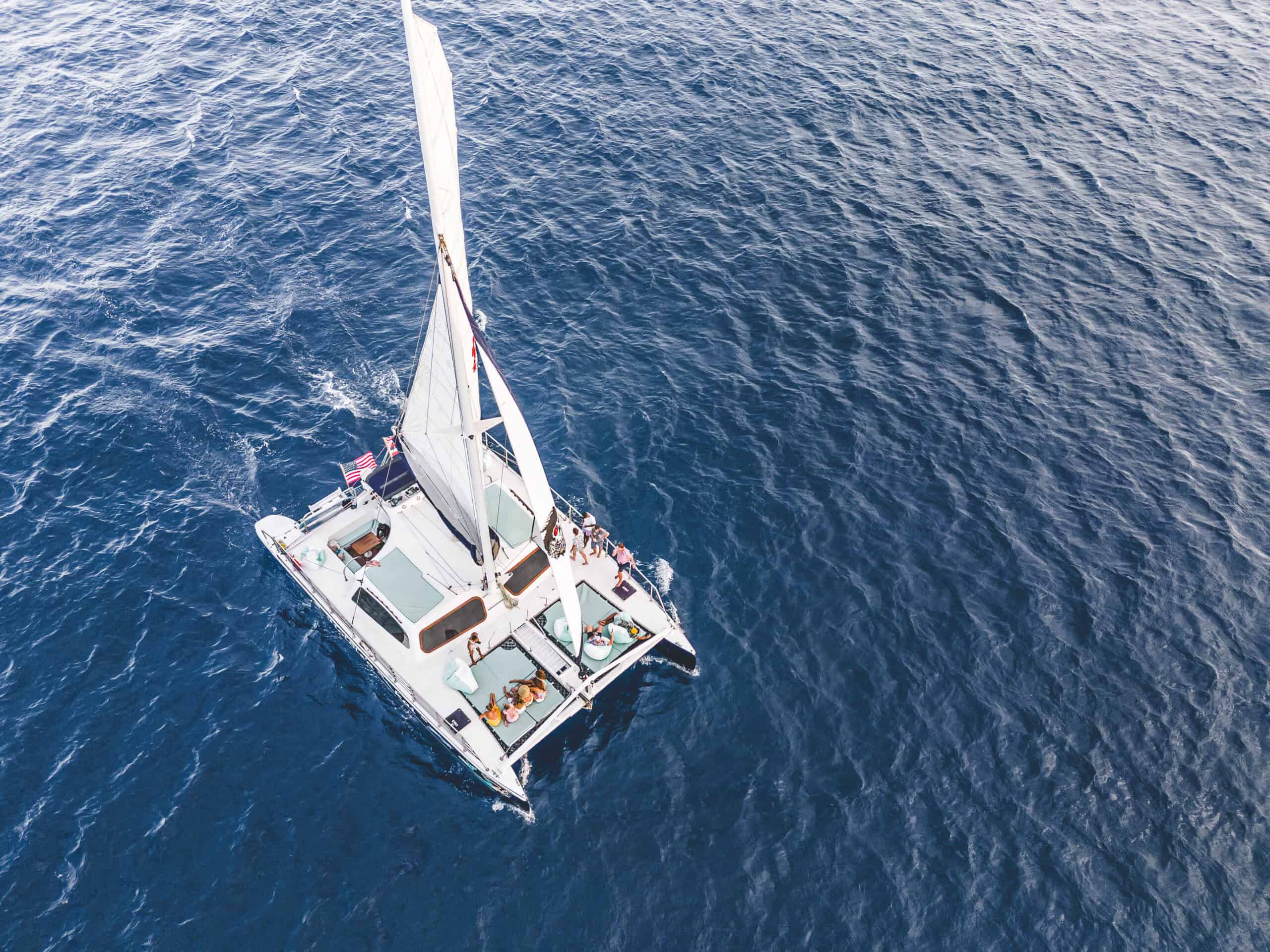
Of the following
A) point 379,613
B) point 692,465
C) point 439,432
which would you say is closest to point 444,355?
point 439,432

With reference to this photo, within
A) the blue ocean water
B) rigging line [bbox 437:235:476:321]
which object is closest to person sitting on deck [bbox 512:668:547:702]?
the blue ocean water

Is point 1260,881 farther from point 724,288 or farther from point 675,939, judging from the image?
point 724,288

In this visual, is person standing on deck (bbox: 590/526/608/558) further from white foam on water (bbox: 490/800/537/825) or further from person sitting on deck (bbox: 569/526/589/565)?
white foam on water (bbox: 490/800/537/825)

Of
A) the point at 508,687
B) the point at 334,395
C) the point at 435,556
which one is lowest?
the point at 508,687

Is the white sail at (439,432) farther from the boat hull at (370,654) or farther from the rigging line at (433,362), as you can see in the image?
the boat hull at (370,654)

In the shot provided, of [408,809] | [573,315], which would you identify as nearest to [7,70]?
[573,315]

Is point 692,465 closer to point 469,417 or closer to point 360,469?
point 469,417

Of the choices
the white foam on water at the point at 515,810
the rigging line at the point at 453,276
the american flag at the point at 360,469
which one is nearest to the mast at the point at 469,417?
the rigging line at the point at 453,276
